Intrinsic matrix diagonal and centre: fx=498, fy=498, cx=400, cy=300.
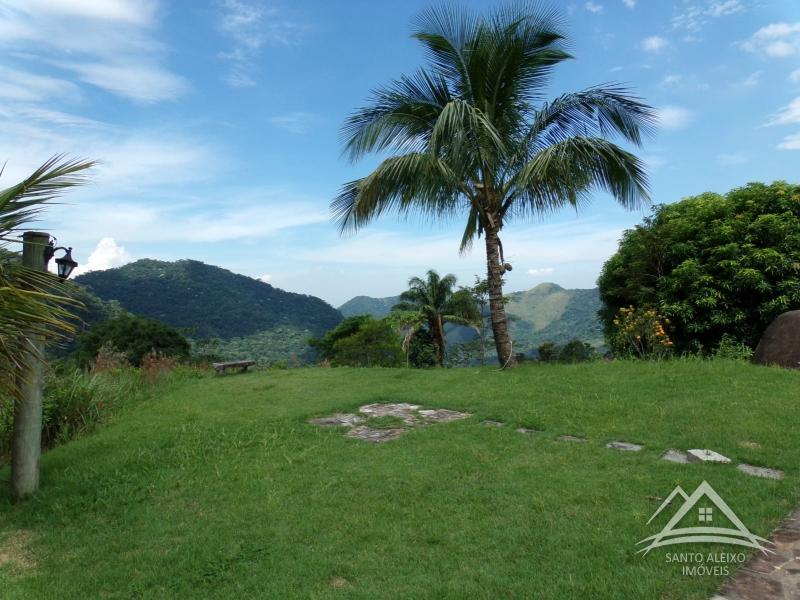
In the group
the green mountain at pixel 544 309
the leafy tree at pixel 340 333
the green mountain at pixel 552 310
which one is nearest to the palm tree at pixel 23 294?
the leafy tree at pixel 340 333

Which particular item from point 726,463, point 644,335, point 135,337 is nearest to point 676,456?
point 726,463

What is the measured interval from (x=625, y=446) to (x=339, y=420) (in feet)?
10.7

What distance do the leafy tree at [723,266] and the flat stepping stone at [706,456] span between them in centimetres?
614

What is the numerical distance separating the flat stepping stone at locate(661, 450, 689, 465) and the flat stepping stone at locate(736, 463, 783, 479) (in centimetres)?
37

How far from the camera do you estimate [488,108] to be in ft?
30.1

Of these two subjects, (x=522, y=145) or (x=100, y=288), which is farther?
(x=100, y=288)

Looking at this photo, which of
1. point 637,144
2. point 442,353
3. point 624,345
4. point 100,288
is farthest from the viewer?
point 100,288

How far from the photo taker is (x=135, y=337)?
26781 mm

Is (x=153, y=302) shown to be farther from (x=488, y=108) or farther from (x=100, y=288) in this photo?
(x=488, y=108)

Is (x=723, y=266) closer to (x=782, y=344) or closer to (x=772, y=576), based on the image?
(x=782, y=344)

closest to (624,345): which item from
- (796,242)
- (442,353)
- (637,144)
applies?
(796,242)

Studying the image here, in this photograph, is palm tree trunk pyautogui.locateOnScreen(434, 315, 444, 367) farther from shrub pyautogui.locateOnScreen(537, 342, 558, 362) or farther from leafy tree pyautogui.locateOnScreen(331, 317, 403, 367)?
shrub pyautogui.locateOnScreen(537, 342, 558, 362)

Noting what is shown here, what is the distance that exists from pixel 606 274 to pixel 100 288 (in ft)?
195

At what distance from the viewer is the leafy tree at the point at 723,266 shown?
8.89 metres
